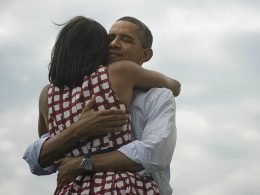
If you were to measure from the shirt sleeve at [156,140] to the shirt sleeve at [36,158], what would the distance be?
723 millimetres

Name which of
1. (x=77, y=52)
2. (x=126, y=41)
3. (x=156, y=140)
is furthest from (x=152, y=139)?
(x=126, y=41)

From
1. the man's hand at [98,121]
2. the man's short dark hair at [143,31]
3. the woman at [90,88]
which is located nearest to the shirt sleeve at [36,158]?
the woman at [90,88]

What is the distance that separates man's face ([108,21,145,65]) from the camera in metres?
4.39

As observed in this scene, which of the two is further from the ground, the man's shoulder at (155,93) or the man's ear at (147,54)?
the man's ear at (147,54)

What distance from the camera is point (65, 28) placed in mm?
4121

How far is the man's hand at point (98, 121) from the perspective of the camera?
353cm

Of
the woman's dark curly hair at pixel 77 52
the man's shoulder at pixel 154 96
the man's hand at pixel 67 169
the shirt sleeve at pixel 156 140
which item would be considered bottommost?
the man's hand at pixel 67 169

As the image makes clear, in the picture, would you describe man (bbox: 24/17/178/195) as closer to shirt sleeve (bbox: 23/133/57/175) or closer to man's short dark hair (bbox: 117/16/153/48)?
shirt sleeve (bbox: 23/133/57/175)

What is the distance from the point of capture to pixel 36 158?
3.90 m

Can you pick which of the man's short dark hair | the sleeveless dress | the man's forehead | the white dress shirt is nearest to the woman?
the sleeveless dress

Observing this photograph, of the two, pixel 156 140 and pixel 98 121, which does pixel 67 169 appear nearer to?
pixel 98 121

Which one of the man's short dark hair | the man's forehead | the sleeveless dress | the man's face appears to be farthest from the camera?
the man's short dark hair

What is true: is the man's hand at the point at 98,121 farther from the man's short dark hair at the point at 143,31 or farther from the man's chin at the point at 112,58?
the man's short dark hair at the point at 143,31

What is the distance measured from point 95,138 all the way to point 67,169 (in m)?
0.29
